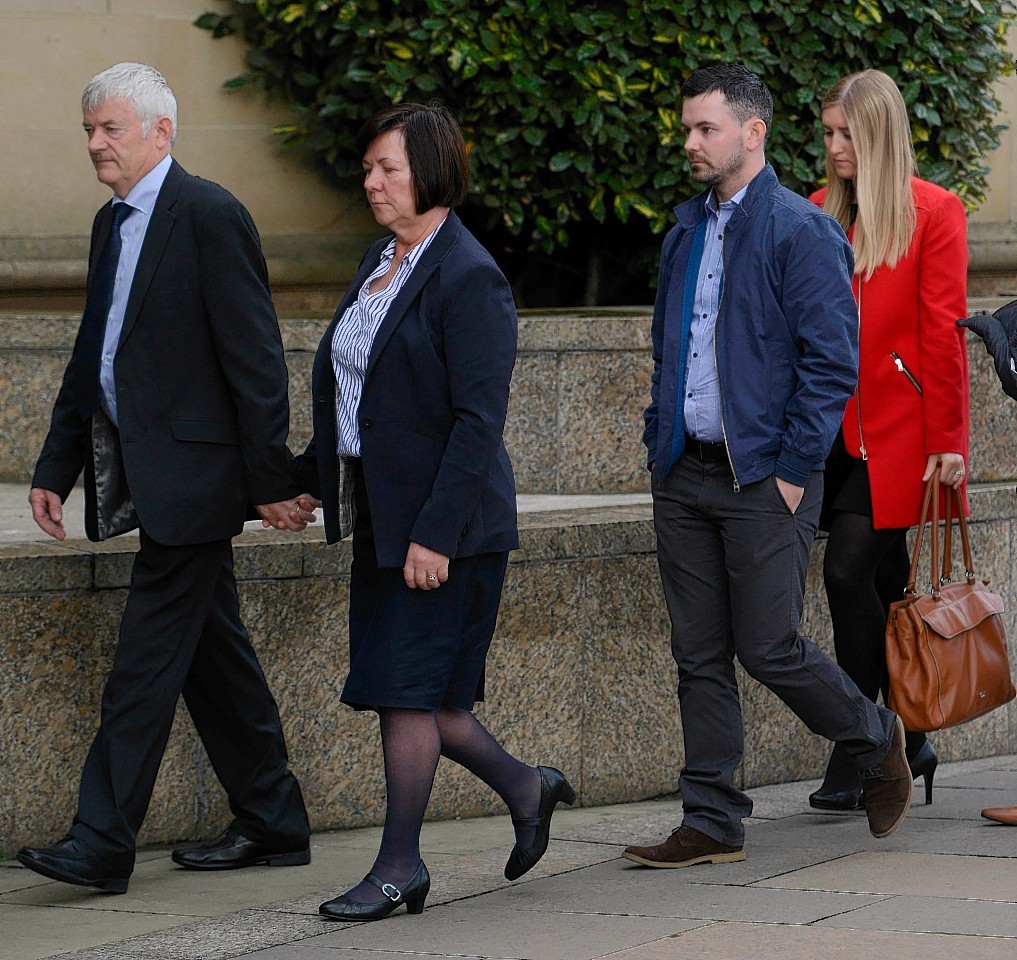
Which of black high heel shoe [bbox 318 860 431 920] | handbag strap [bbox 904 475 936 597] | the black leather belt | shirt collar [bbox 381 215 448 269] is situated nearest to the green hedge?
handbag strap [bbox 904 475 936 597]

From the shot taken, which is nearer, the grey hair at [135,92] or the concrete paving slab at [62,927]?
the concrete paving slab at [62,927]

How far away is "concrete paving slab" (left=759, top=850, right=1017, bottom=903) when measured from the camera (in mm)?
4707

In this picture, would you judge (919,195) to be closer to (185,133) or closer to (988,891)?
(988,891)

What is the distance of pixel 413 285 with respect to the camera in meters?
4.50

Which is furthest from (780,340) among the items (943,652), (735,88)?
(943,652)

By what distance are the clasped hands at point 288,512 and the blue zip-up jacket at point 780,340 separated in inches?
35.6

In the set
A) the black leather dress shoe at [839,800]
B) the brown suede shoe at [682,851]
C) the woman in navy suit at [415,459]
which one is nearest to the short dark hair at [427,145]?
the woman in navy suit at [415,459]

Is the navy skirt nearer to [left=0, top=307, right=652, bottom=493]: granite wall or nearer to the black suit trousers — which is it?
the black suit trousers

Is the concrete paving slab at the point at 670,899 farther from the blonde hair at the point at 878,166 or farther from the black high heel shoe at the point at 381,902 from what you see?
the blonde hair at the point at 878,166

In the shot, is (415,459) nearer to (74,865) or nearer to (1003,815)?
(74,865)

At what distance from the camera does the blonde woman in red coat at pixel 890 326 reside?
18.0ft

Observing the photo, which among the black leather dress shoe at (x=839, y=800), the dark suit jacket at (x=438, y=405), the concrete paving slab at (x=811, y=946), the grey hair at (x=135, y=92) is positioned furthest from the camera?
the black leather dress shoe at (x=839, y=800)

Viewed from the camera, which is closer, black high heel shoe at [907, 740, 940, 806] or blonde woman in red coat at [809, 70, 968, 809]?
blonde woman in red coat at [809, 70, 968, 809]

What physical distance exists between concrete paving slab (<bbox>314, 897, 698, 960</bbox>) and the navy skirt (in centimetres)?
48
